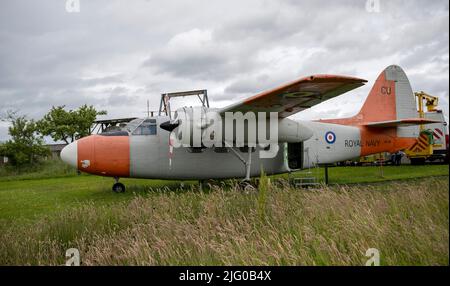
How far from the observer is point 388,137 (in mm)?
14023

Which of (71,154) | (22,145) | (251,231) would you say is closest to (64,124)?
(22,145)

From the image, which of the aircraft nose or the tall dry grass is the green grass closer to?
the tall dry grass

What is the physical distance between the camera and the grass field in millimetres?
3545

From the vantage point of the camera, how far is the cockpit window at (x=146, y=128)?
11688 millimetres

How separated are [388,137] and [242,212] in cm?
1032

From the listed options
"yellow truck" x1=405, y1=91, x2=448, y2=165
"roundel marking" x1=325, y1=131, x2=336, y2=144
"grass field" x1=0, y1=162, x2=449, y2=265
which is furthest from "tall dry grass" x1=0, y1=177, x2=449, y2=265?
"yellow truck" x1=405, y1=91, x2=448, y2=165

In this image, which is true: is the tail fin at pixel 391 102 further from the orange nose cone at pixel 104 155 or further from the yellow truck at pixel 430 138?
the orange nose cone at pixel 104 155

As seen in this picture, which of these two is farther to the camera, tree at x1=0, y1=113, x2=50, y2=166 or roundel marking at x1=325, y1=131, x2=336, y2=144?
tree at x1=0, y1=113, x2=50, y2=166

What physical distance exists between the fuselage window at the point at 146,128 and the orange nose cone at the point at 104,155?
1.43 feet

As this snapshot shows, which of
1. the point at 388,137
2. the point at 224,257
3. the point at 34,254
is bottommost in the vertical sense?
the point at 34,254

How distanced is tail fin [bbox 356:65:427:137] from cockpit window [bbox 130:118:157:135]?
8.25 m

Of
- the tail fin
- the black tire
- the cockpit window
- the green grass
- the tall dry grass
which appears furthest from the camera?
the black tire
